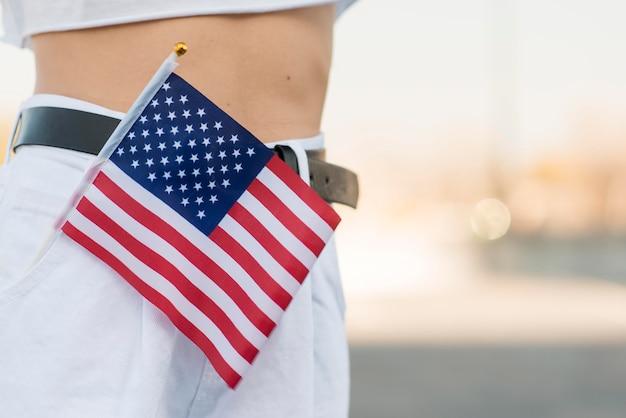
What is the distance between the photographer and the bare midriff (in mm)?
1425

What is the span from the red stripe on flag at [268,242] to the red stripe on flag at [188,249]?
7cm

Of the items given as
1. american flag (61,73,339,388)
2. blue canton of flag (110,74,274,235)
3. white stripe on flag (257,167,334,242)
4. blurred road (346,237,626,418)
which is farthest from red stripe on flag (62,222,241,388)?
blurred road (346,237,626,418)

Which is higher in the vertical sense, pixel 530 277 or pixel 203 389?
pixel 203 389

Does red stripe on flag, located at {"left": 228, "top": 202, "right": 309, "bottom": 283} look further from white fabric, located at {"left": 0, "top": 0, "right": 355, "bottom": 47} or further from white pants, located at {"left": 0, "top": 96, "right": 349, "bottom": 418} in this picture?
white fabric, located at {"left": 0, "top": 0, "right": 355, "bottom": 47}

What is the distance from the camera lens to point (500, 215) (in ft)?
103

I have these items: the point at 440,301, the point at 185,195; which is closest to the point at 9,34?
the point at 185,195

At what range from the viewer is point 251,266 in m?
1.38

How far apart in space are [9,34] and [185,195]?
46cm

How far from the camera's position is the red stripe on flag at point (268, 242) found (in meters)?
1.38

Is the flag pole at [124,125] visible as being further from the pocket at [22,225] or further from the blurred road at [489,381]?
the blurred road at [489,381]

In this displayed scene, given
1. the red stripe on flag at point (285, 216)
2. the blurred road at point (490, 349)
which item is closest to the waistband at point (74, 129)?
the red stripe on flag at point (285, 216)

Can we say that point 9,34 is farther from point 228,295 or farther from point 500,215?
point 500,215

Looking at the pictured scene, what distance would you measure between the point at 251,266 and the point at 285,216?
86 millimetres

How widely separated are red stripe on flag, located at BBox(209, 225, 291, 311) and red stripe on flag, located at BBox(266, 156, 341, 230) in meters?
0.11
